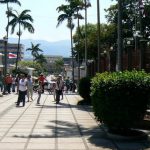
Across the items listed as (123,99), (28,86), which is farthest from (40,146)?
(28,86)

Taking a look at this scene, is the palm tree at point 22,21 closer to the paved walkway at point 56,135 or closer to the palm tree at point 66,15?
the palm tree at point 66,15

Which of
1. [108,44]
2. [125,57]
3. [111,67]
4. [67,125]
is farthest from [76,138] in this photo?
[108,44]

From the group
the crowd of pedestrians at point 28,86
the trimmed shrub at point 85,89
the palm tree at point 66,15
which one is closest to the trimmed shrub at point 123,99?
the crowd of pedestrians at point 28,86

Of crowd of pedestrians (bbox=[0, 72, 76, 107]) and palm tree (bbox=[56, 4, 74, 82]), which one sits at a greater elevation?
palm tree (bbox=[56, 4, 74, 82])

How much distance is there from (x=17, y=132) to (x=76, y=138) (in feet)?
6.18

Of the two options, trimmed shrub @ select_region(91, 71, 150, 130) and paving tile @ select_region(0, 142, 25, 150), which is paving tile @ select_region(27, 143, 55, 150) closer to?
paving tile @ select_region(0, 142, 25, 150)

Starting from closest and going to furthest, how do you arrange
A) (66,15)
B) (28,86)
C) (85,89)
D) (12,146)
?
(12,146)
(85,89)
(28,86)
(66,15)

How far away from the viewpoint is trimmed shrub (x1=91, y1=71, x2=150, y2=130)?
40.4ft

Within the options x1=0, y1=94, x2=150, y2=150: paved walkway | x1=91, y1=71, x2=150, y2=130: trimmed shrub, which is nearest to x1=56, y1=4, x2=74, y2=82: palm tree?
x1=0, y1=94, x2=150, y2=150: paved walkway

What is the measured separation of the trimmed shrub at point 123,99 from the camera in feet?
40.4

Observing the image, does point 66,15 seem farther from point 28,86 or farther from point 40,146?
point 40,146

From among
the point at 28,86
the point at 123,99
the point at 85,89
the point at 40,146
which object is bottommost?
the point at 40,146

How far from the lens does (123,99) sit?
485 inches

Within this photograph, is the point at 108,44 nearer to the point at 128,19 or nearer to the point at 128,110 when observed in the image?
the point at 128,19
